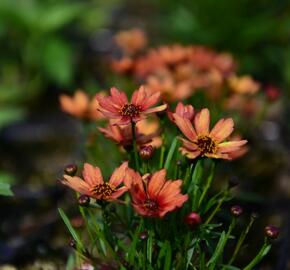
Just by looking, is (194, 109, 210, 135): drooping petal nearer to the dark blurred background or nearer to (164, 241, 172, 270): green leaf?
(164, 241, 172, 270): green leaf

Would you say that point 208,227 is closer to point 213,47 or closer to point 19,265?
point 19,265

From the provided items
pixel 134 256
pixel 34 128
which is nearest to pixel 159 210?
pixel 134 256

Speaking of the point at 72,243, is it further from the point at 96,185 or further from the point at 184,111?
the point at 184,111

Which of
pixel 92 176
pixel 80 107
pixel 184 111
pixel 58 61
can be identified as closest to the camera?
pixel 92 176

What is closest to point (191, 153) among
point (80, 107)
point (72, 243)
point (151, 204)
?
point (151, 204)

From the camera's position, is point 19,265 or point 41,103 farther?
point 41,103

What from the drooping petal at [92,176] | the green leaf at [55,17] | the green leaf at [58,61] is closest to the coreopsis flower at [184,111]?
the drooping petal at [92,176]

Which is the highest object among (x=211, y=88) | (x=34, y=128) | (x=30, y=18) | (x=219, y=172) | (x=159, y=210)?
(x=159, y=210)
